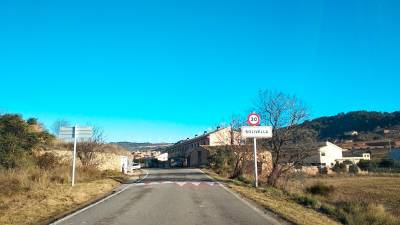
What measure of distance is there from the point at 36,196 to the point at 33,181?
4.49 meters

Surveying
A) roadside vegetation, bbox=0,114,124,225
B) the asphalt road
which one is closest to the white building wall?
roadside vegetation, bbox=0,114,124,225


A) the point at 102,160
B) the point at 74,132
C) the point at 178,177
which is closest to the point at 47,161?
the point at 74,132

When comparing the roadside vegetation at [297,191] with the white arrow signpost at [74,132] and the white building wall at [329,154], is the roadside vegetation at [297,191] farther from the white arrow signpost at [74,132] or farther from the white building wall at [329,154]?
the white building wall at [329,154]

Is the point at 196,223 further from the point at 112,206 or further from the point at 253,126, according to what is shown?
the point at 253,126

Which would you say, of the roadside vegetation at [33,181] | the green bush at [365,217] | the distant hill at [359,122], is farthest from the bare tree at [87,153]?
the distant hill at [359,122]

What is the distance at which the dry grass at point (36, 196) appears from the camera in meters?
13.4

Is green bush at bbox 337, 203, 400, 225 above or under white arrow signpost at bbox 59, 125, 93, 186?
under

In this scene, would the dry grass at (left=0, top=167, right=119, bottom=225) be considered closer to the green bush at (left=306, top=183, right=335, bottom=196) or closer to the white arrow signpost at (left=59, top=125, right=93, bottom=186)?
the white arrow signpost at (left=59, top=125, right=93, bottom=186)

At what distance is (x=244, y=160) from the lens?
39.9 m

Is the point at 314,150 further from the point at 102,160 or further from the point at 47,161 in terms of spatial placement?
the point at 102,160

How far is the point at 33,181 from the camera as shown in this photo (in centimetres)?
2203

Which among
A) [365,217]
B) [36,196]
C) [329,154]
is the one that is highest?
[329,154]

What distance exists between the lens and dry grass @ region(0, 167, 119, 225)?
13.4 m

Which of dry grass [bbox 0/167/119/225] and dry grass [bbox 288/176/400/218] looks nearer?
dry grass [bbox 0/167/119/225]
